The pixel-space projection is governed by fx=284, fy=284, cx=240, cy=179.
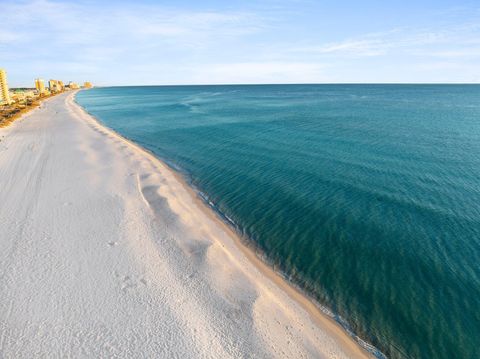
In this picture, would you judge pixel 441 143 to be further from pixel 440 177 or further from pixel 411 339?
pixel 411 339

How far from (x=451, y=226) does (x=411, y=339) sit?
512 inches

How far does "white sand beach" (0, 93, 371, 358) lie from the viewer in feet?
41.3

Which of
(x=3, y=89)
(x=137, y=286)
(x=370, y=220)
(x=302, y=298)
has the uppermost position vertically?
(x=3, y=89)

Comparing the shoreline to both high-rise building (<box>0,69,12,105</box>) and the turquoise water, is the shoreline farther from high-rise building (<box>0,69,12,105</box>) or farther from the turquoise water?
high-rise building (<box>0,69,12,105</box>)

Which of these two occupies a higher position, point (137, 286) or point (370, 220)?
point (137, 286)

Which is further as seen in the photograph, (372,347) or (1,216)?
(1,216)

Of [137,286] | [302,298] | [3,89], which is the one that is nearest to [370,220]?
[302,298]

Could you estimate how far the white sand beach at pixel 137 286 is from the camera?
12.6 m

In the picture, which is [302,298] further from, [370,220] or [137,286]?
[370,220]

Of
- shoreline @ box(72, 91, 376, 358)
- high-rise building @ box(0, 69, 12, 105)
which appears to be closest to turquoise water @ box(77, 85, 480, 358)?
shoreline @ box(72, 91, 376, 358)

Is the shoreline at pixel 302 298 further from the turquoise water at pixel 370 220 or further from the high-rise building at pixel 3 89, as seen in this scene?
the high-rise building at pixel 3 89

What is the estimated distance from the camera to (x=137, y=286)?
51.7 ft

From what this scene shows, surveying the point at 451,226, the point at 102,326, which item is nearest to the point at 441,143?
the point at 451,226

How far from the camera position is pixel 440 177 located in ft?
107
